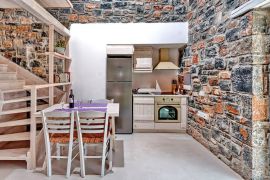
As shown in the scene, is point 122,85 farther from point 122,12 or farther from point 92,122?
point 92,122

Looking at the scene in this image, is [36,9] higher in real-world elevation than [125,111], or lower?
higher

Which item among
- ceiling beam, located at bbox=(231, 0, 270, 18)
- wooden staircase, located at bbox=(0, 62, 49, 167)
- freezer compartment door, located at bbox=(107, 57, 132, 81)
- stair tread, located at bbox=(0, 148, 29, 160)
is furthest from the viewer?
freezer compartment door, located at bbox=(107, 57, 132, 81)

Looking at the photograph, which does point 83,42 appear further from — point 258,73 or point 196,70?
point 258,73

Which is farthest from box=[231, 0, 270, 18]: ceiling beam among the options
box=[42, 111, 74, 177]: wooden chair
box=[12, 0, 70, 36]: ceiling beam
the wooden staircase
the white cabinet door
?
the wooden staircase

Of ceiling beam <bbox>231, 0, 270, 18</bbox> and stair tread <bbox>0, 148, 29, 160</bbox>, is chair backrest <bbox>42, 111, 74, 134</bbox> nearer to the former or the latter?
stair tread <bbox>0, 148, 29, 160</bbox>

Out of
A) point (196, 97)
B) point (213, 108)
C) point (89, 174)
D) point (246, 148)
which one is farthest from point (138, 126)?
point (246, 148)

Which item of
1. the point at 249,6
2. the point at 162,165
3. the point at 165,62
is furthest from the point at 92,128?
the point at 165,62

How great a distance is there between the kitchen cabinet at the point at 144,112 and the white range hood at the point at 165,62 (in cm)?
96

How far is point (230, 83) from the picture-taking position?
3680 millimetres

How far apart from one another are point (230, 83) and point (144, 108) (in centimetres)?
277

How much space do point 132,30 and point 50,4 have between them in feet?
6.60

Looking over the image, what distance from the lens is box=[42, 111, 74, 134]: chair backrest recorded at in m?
3.31

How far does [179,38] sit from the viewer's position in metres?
6.12

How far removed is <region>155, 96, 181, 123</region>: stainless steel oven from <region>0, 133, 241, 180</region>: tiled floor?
0.95 metres
